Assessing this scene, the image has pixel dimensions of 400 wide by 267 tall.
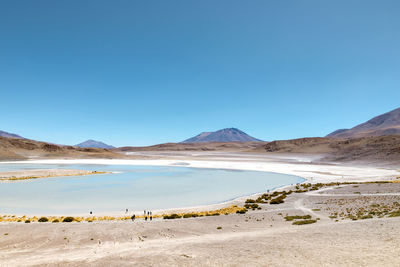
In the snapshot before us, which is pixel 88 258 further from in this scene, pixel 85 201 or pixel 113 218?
pixel 85 201

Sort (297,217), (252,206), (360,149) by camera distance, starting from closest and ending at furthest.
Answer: (297,217) < (252,206) < (360,149)

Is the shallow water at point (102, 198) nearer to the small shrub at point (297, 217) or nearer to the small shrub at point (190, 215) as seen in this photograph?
the small shrub at point (190, 215)

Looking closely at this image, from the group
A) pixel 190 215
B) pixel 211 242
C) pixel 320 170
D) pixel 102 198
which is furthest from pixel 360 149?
pixel 211 242

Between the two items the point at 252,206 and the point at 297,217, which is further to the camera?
the point at 252,206

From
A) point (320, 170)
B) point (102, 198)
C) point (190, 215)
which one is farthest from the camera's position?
point (320, 170)

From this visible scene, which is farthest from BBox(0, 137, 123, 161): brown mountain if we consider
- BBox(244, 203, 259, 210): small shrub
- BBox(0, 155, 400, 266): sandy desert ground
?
BBox(0, 155, 400, 266): sandy desert ground

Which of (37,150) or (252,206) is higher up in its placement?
(37,150)

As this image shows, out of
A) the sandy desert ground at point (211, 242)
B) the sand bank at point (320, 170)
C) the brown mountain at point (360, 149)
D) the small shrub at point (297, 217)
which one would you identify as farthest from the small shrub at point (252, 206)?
the brown mountain at point (360, 149)

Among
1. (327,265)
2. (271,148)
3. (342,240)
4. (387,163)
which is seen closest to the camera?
(327,265)

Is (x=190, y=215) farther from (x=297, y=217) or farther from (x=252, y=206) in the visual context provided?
(x=297, y=217)

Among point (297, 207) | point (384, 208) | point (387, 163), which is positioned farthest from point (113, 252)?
point (387, 163)

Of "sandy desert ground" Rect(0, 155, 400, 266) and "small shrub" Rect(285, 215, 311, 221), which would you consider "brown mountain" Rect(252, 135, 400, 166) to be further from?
"sandy desert ground" Rect(0, 155, 400, 266)
